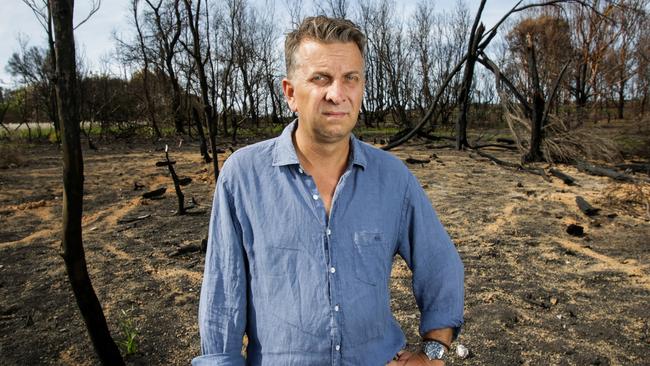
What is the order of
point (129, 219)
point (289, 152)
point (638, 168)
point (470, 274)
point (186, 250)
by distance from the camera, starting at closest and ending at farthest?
1. point (289, 152)
2. point (470, 274)
3. point (186, 250)
4. point (129, 219)
5. point (638, 168)

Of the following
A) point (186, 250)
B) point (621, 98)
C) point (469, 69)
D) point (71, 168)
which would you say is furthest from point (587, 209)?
point (621, 98)

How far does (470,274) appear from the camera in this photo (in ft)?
14.6

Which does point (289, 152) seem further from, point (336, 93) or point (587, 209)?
point (587, 209)

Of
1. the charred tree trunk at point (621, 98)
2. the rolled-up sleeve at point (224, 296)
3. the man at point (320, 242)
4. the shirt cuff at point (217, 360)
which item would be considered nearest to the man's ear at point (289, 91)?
the man at point (320, 242)

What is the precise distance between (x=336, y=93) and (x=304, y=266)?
524 mm

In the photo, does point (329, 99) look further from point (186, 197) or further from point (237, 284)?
point (186, 197)

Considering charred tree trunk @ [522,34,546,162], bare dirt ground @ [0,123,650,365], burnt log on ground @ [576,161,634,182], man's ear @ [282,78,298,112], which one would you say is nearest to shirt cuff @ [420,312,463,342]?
man's ear @ [282,78,298,112]

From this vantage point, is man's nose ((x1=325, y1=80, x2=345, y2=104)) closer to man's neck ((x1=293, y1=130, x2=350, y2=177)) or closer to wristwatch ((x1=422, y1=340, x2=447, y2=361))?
man's neck ((x1=293, y1=130, x2=350, y2=177))

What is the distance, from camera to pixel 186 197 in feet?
26.8

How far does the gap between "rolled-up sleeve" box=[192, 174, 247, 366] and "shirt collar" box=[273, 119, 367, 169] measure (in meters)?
0.20

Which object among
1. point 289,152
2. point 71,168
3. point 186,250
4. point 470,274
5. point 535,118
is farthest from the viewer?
point 535,118

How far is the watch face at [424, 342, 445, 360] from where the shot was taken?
1.46 m

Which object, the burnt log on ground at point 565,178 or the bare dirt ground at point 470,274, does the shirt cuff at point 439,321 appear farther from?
the burnt log on ground at point 565,178

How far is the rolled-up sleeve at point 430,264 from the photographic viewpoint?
1.46 m
